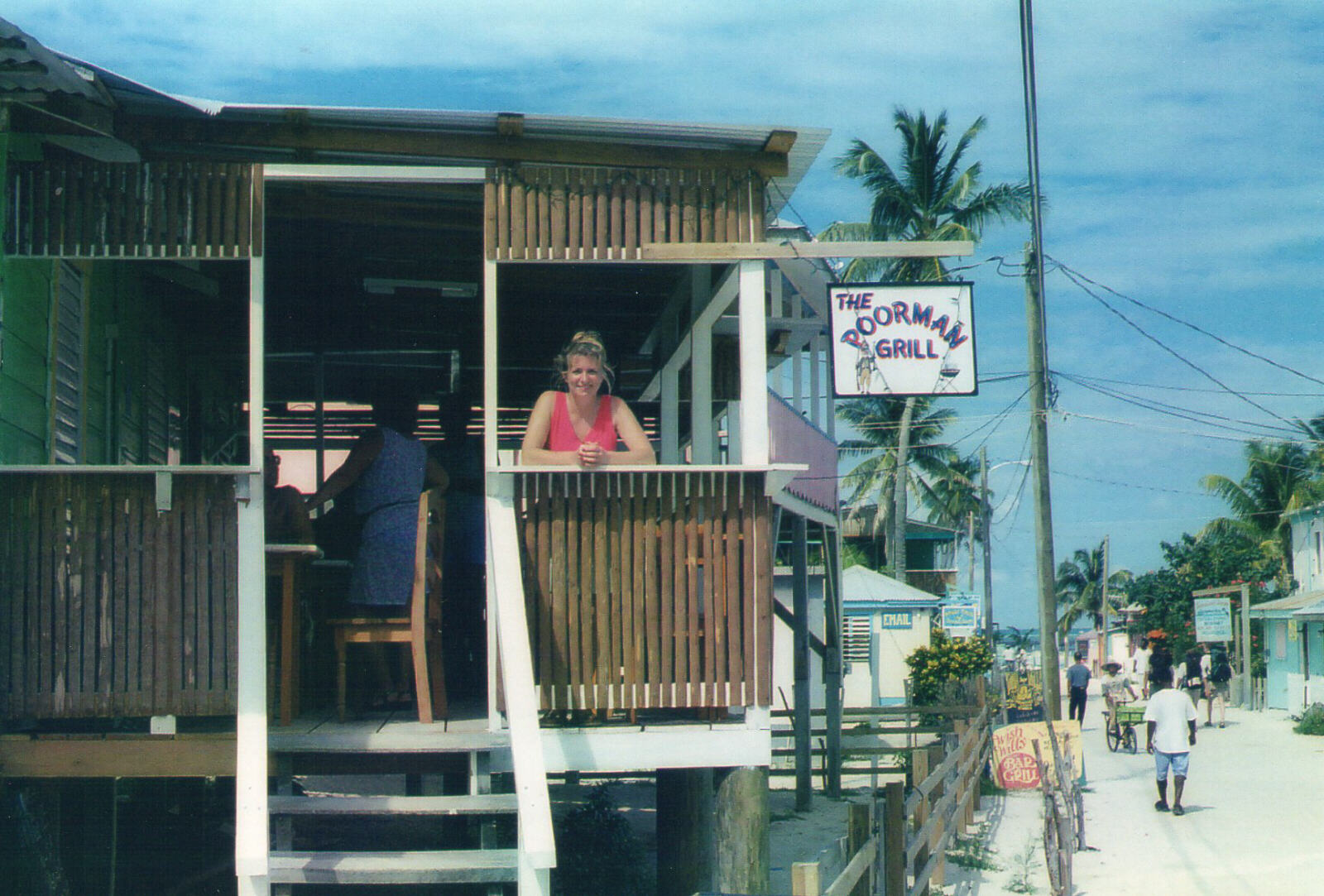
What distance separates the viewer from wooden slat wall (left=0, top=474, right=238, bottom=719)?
6188mm

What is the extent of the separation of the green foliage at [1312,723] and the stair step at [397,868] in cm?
2590

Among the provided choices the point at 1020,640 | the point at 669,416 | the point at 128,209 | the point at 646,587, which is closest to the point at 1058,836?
the point at 669,416

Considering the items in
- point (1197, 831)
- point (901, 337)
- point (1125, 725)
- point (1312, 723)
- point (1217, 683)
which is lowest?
point (1312, 723)

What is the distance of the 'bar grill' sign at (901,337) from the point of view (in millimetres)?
10633

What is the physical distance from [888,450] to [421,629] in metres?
39.3

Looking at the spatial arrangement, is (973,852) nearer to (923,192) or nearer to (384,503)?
(384,503)

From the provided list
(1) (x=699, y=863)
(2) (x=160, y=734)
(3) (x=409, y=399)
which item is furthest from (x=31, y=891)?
(1) (x=699, y=863)

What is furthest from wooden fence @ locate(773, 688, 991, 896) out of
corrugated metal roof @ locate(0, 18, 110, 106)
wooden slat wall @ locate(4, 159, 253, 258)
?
corrugated metal roof @ locate(0, 18, 110, 106)

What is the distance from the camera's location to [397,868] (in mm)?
5664

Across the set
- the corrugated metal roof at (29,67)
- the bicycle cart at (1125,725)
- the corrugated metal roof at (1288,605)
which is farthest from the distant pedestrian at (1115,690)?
the corrugated metal roof at (29,67)

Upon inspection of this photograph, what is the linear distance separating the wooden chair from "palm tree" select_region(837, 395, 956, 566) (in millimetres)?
36406

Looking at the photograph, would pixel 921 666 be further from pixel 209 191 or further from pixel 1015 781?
pixel 209 191

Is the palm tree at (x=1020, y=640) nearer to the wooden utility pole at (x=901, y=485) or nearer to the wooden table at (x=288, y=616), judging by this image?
the wooden utility pole at (x=901, y=485)

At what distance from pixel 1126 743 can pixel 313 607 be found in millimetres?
20688
